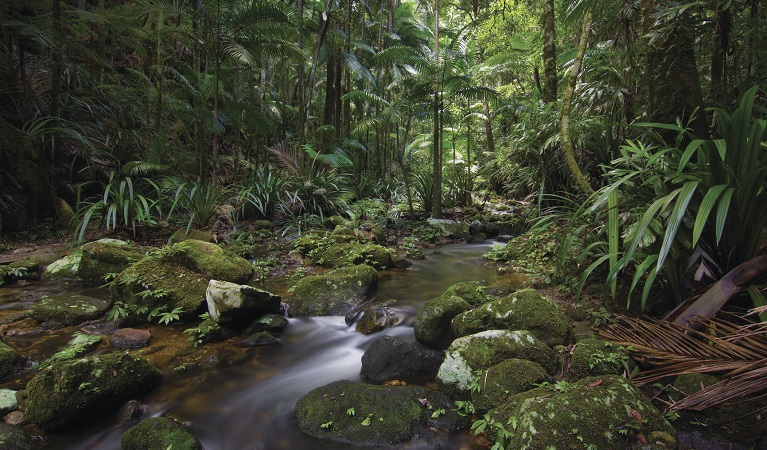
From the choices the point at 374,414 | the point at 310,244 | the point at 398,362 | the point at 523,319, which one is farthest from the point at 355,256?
the point at 374,414

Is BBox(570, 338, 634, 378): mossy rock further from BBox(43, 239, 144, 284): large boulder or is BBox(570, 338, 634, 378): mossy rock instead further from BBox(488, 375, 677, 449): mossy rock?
BBox(43, 239, 144, 284): large boulder

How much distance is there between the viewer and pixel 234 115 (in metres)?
7.48

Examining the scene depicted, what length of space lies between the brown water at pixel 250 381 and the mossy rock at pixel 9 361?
0.58 feet

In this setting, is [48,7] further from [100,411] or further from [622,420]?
[622,420]

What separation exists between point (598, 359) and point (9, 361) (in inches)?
146

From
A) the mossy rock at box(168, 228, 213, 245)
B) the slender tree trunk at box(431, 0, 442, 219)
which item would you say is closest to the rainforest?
the slender tree trunk at box(431, 0, 442, 219)

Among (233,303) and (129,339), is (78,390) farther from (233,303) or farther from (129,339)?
(233,303)

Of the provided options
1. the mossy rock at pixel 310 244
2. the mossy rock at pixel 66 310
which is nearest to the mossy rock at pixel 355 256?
the mossy rock at pixel 310 244

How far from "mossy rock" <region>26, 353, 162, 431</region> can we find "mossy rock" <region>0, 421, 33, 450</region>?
0.08m

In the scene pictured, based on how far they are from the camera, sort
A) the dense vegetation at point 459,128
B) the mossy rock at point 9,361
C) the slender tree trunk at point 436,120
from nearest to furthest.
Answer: the dense vegetation at point 459,128, the mossy rock at point 9,361, the slender tree trunk at point 436,120

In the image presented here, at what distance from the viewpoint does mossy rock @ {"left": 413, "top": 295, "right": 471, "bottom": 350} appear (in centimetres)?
279

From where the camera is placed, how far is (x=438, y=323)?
2.80 metres

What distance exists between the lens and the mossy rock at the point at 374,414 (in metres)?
1.86

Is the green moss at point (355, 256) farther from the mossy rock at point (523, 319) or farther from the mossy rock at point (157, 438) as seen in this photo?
the mossy rock at point (157, 438)
